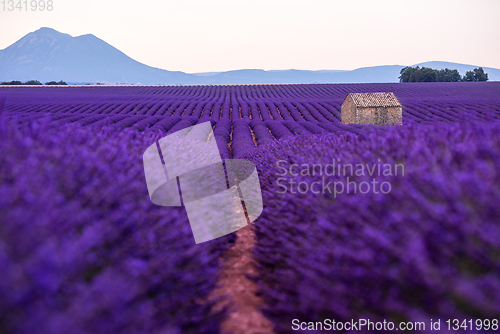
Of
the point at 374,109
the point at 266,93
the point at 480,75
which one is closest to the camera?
the point at 374,109

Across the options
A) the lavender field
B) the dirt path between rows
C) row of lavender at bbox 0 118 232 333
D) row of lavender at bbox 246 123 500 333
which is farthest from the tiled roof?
row of lavender at bbox 0 118 232 333

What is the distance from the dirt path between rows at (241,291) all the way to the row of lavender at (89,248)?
29cm

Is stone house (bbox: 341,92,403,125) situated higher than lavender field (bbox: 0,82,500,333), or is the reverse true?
stone house (bbox: 341,92,403,125)

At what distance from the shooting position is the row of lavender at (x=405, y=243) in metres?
1.37

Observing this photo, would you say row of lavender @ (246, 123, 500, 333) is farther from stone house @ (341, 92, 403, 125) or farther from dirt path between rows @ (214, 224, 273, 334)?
stone house @ (341, 92, 403, 125)

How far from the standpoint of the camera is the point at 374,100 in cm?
1869

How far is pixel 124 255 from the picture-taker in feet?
6.00

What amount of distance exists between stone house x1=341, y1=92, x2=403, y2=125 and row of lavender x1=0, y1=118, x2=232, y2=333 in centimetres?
1688

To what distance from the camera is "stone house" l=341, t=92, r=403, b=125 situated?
18422 millimetres

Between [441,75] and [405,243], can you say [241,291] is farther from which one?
[441,75]

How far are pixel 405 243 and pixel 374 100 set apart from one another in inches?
729

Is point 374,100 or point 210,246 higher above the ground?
point 374,100

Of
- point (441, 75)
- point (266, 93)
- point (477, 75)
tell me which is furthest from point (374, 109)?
point (477, 75)

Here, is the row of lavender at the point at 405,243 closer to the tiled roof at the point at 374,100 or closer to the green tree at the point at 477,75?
the tiled roof at the point at 374,100
